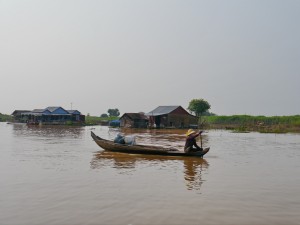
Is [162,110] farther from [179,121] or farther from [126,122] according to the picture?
[126,122]

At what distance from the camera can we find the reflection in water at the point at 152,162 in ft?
33.9

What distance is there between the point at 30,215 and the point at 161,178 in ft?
15.8

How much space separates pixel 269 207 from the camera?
701 cm

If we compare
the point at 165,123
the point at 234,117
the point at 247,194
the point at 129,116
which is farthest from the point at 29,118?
the point at 247,194

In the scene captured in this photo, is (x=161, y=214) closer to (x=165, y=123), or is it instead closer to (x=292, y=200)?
(x=292, y=200)

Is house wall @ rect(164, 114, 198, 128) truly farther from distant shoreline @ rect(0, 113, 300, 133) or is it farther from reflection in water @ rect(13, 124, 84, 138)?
reflection in water @ rect(13, 124, 84, 138)

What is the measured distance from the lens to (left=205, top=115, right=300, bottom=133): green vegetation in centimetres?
4450

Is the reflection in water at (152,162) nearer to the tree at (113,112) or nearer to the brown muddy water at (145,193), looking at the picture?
the brown muddy water at (145,193)

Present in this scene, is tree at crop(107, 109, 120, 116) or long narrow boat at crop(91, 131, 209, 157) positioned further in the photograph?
tree at crop(107, 109, 120, 116)

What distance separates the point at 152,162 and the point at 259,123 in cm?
4062

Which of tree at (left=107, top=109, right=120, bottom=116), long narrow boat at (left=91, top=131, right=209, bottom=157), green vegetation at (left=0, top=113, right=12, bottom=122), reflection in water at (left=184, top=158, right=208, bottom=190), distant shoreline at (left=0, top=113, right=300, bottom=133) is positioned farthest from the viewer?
tree at (left=107, top=109, right=120, bottom=116)

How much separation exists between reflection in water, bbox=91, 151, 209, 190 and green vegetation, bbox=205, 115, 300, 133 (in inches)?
1159

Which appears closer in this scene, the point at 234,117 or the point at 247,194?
the point at 247,194

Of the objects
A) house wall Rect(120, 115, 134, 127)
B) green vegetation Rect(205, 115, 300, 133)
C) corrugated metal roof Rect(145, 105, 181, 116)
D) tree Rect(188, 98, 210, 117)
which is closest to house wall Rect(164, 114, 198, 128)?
corrugated metal roof Rect(145, 105, 181, 116)
